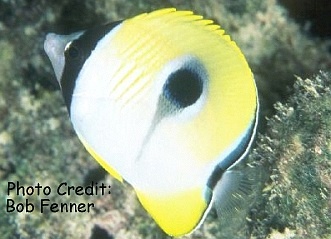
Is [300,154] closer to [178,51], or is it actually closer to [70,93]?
[178,51]

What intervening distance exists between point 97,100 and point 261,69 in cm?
118

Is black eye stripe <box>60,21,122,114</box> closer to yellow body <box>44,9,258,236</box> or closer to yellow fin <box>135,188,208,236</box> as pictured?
yellow body <box>44,9,258,236</box>

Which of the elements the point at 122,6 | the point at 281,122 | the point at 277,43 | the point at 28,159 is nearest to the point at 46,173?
the point at 28,159

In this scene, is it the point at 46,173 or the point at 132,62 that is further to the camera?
the point at 46,173

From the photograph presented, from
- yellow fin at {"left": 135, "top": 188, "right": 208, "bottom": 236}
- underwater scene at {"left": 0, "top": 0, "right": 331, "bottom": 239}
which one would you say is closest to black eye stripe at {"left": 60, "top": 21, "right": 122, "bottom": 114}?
underwater scene at {"left": 0, "top": 0, "right": 331, "bottom": 239}

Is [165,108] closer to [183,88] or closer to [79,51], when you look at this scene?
[183,88]

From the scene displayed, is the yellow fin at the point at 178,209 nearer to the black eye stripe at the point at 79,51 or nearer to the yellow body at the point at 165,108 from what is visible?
the yellow body at the point at 165,108

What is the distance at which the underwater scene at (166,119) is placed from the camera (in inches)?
37.8

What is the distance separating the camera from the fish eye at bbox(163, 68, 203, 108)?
37.7 inches

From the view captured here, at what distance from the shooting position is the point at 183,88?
3.17ft

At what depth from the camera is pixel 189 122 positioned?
964 millimetres

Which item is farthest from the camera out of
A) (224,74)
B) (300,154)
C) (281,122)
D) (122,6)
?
(122,6)

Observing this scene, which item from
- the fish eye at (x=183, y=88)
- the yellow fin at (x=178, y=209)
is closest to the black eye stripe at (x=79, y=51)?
the fish eye at (x=183, y=88)

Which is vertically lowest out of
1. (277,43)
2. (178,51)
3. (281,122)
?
(281,122)
